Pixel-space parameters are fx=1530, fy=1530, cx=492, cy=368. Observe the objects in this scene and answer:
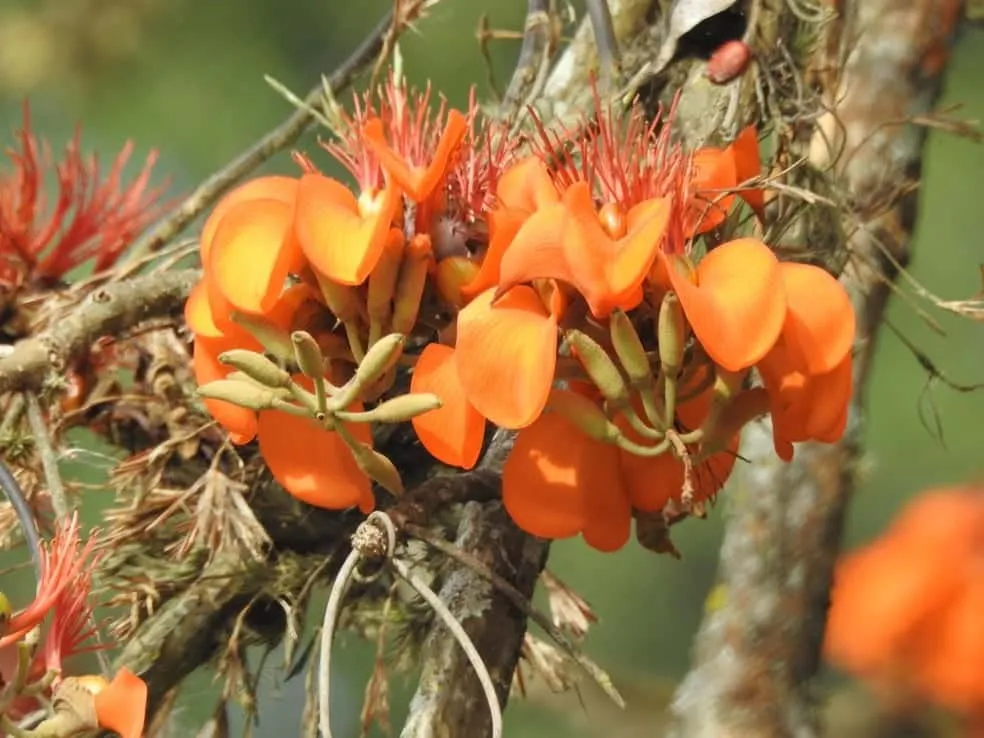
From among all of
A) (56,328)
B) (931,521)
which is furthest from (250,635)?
(931,521)

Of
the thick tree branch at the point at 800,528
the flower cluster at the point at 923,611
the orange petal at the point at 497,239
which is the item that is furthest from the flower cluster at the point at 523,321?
the flower cluster at the point at 923,611

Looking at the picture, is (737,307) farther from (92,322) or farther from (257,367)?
(92,322)

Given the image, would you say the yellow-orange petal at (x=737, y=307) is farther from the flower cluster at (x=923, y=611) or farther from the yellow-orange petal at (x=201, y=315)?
the flower cluster at (x=923, y=611)

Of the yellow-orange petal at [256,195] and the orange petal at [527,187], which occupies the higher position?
the yellow-orange petal at [256,195]

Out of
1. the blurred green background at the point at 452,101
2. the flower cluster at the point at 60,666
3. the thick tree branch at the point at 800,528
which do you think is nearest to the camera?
the flower cluster at the point at 60,666

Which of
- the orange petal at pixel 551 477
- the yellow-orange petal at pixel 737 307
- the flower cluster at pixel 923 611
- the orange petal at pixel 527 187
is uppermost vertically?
the orange petal at pixel 527 187

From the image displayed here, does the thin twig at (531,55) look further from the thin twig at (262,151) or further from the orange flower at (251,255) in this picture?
the orange flower at (251,255)

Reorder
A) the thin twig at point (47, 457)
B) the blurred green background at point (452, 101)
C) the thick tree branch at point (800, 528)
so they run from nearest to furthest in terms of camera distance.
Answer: the thin twig at point (47, 457)
the thick tree branch at point (800, 528)
the blurred green background at point (452, 101)

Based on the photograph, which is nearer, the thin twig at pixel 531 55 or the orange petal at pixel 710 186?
the orange petal at pixel 710 186
